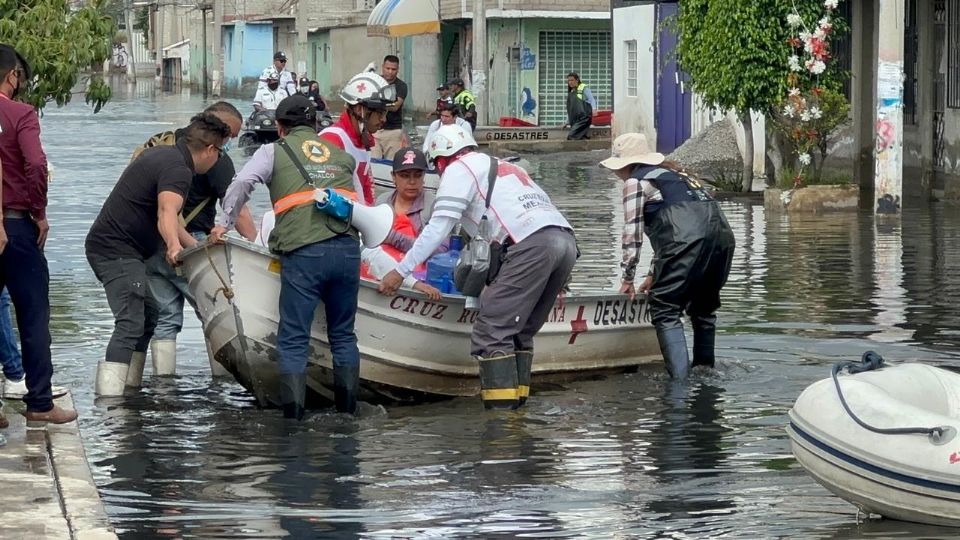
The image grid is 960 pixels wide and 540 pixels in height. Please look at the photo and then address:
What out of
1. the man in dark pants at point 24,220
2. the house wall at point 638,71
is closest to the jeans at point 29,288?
the man in dark pants at point 24,220

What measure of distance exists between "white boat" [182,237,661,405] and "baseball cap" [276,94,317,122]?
0.74 m

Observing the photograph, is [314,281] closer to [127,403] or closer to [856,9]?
[127,403]

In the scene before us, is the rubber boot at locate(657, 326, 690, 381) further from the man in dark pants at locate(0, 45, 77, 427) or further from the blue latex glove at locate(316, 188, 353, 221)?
the man in dark pants at locate(0, 45, 77, 427)

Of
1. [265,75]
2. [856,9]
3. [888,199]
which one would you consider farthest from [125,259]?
[265,75]

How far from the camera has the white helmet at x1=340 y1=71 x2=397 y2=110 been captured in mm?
10414

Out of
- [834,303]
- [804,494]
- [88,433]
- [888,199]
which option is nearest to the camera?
[804,494]

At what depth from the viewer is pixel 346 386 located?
384 inches

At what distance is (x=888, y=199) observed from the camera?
2078 cm

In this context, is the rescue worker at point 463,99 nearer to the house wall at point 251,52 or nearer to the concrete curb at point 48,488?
the concrete curb at point 48,488

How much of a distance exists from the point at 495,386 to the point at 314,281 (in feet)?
3.99

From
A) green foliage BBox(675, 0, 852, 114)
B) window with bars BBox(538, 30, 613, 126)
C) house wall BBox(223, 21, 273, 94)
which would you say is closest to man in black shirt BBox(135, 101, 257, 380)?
green foliage BBox(675, 0, 852, 114)

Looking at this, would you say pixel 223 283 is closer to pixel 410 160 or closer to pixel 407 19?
pixel 410 160

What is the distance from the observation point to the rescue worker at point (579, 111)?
124ft

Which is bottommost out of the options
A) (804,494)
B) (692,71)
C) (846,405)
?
(804,494)
